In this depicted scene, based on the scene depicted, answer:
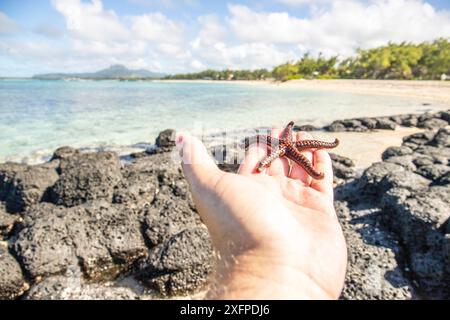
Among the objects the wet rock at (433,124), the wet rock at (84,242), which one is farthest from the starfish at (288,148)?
the wet rock at (433,124)

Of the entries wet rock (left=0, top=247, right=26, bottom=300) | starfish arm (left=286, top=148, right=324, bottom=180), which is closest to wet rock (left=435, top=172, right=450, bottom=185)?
starfish arm (left=286, top=148, right=324, bottom=180)

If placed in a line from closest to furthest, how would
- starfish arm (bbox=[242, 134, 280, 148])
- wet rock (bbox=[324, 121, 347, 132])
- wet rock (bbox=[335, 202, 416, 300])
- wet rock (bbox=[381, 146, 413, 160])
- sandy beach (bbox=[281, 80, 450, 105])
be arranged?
starfish arm (bbox=[242, 134, 280, 148]) → wet rock (bbox=[335, 202, 416, 300]) → wet rock (bbox=[381, 146, 413, 160]) → wet rock (bbox=[324, 121, 347, 132]) → sandy beach (bbox=[281, 80, 450, 105])

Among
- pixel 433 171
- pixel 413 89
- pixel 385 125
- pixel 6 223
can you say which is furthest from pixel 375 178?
pixel 413 89

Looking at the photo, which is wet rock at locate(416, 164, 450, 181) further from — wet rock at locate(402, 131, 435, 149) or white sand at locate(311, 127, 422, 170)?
wet rock at locate(402, 131, 435, 149)

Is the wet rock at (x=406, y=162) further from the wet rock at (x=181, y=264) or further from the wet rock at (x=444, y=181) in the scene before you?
the wet rock at (x=181, y=264)

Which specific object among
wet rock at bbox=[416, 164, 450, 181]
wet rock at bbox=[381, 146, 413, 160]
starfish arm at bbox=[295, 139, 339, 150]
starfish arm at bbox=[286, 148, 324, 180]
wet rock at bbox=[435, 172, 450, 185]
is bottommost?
wet rock at bbox=[381, 146, 413, 160]

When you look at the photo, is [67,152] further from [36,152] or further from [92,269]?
[92,269]
